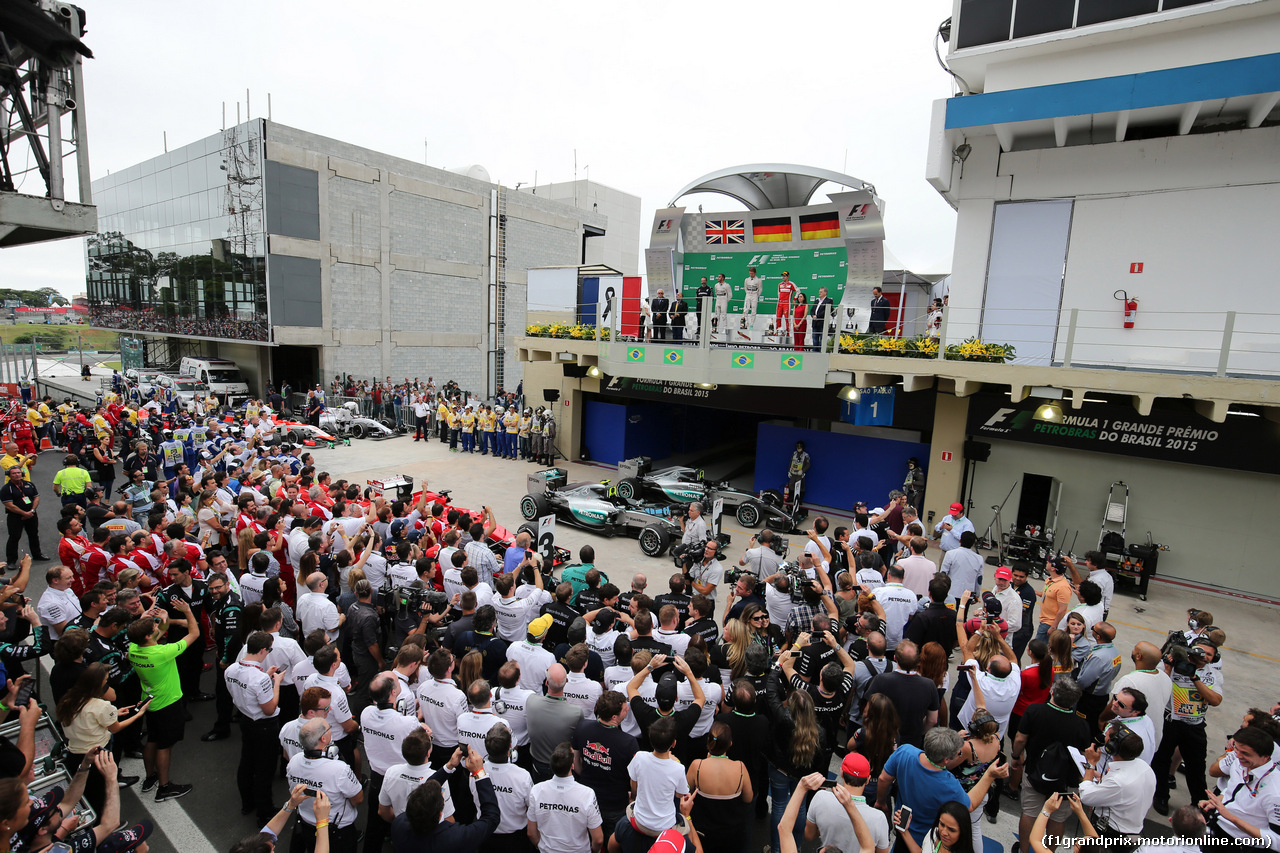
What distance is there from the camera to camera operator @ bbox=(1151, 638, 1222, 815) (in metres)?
5.20

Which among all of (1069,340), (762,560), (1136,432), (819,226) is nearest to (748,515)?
(762,560)

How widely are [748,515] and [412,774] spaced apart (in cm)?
1034

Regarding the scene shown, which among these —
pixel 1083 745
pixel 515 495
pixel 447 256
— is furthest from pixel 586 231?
pixel 1083 745

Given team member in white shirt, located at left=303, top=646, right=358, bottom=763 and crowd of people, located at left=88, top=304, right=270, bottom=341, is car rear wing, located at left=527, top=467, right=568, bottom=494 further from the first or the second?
crowd of people, located at left=88, top=304, right=270, bottom=341

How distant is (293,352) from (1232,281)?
114ft

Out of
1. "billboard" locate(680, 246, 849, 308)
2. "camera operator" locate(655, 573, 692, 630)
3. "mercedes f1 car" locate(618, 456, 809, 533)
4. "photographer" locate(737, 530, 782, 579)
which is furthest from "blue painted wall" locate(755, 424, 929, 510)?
"camera operator" locate(655, 573, 692, 630)

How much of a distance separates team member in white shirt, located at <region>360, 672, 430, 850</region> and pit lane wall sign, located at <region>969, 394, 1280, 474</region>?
1275cm

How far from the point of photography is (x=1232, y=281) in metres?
11.5

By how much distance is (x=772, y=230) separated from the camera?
16.1 meters

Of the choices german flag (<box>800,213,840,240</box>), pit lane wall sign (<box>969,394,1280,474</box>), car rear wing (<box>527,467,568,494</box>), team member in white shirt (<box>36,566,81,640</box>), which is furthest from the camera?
Answer: german flag (<box>800,213,840,240</box>)

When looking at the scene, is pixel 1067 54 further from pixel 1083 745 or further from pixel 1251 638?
pixel 1083 745

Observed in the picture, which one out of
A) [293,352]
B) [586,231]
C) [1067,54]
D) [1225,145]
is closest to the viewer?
[1225,145]

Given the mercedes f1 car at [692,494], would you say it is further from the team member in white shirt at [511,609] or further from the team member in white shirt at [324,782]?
the team member in white shirt at [324,782]

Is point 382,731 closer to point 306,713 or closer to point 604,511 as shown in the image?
point 306,713
